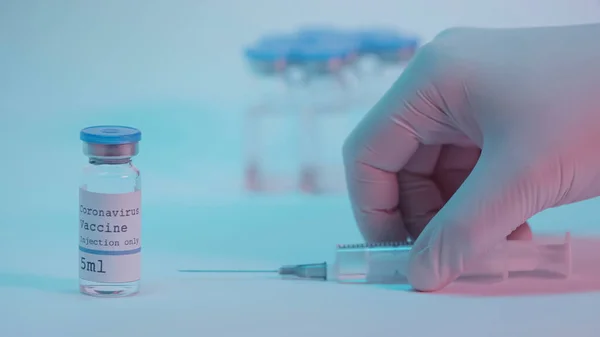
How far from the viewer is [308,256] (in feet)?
4.84

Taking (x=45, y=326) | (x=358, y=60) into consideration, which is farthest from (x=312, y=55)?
(x=45, y=326)

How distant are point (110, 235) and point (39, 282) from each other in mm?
193

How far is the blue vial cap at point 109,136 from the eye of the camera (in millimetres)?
1109

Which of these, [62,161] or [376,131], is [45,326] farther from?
[62,161]

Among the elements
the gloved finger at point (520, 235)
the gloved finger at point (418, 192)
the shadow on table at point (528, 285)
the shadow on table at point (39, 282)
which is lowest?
the shadow on table at point (39, 282)

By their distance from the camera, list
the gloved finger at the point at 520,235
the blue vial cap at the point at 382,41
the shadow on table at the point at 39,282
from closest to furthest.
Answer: the shadow on table at the point at 39,282 < the gloved finger at the point at 520,235 < the blue vial cap at the point at 382,41

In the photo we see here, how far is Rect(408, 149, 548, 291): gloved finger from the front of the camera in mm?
1147

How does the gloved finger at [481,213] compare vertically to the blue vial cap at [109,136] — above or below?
below

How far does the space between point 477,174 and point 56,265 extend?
0.63 meters

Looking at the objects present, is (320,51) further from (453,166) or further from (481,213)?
(481,213)

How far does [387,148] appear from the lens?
135cm

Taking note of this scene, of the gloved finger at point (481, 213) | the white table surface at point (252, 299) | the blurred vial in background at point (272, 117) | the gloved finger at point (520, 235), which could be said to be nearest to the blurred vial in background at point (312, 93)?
the blurred vial in background at point (272, 117)

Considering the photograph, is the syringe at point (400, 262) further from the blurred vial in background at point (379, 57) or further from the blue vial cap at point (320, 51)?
the blurred vial in background at point (379, 57)

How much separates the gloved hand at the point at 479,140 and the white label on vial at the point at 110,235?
0.37 metres
